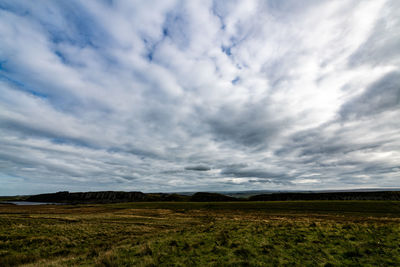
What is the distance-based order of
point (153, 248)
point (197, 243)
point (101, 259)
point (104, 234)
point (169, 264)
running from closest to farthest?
point (169, 264)
point (101, 259)
point (153, 248)
point (197, 243)
point (104, 234)

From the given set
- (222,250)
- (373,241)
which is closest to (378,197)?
(373,241)

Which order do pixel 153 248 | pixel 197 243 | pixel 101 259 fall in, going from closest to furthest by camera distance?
pixel 101 259
pixel 153 248
pixel 197 243

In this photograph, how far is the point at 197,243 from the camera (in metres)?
13.8

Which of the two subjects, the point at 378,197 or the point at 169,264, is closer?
the point at 169,264

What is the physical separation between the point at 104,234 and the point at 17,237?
7.74m

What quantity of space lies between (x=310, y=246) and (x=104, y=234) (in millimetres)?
20695

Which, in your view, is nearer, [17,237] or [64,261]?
[64,261]

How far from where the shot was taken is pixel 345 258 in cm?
973

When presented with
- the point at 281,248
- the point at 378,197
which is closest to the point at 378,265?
the point at 281,248

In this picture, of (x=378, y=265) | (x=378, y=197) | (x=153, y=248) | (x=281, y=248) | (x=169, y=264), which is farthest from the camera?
(x=378, y=197)

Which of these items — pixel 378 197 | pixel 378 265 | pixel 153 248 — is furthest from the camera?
pixel 378 197

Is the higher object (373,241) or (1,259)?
(373,241)

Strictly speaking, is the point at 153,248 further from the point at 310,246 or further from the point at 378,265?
the point at 378,265

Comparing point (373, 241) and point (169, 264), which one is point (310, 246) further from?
point (169, 264)
